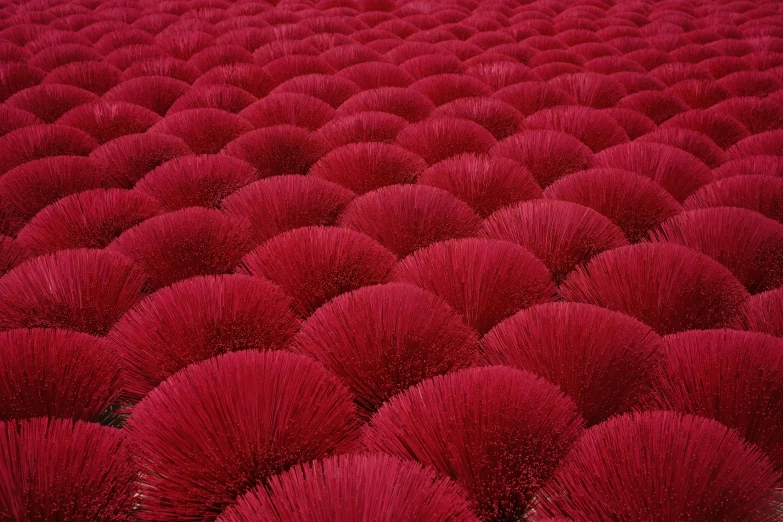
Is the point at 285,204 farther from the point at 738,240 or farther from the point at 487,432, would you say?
the point at 738,240

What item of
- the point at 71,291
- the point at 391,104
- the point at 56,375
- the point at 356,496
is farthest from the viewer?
the point at 391,104

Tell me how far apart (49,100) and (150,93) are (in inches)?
6.8

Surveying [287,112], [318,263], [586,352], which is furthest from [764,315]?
[287,112]

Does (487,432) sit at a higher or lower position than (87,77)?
lower

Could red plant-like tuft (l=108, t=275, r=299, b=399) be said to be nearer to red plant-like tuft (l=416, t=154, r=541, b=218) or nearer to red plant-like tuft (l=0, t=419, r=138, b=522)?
red plant-like tuft (l=0, t=419, r=138, b=522)

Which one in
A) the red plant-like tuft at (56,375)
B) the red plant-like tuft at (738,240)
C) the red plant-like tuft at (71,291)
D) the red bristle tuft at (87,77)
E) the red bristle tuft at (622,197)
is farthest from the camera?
the red bristle tuft at (87,77)

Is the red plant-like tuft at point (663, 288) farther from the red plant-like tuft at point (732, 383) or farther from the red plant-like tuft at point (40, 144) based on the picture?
the red plant-like tuft at point (40, 144)

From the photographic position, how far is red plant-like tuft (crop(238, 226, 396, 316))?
0.75 metres

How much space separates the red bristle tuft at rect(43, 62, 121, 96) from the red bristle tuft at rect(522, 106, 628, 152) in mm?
831

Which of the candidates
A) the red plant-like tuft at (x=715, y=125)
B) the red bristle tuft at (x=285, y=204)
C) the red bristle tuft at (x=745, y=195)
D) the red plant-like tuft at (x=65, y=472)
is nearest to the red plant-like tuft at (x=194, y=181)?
the red bristle tuft at (x=285, y=204)

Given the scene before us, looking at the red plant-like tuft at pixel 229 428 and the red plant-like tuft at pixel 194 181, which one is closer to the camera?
the red plant-like tuft at pixel 229 428

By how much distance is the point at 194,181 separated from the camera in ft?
3.12

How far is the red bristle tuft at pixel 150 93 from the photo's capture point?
1.27m

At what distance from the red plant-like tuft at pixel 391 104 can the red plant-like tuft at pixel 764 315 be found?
0.70m
